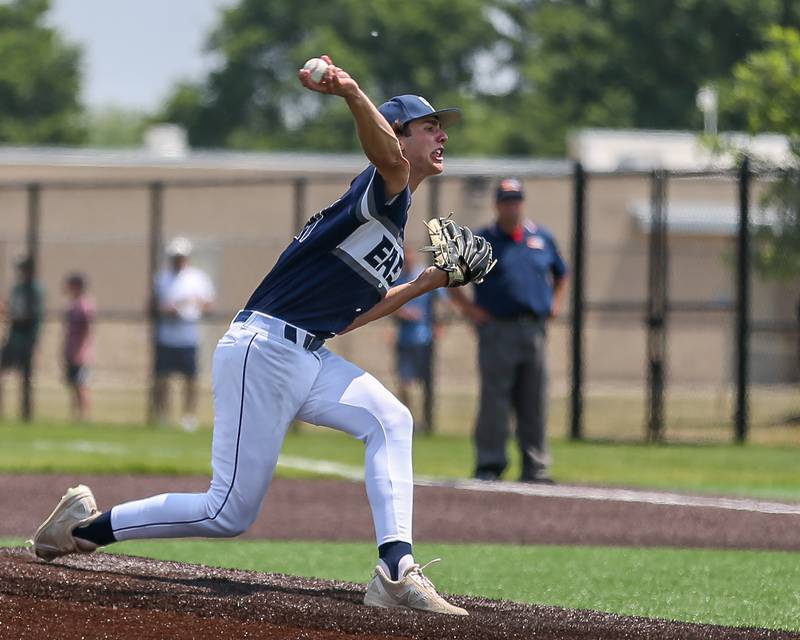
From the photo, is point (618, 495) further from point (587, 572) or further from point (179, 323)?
point (179, 323)

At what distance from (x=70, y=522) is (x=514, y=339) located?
5.72m

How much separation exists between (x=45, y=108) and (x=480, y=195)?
39.7 m

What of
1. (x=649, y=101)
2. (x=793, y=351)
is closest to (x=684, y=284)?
(x=793, y=351)

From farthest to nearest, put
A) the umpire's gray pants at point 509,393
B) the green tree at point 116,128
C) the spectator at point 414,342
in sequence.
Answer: the green tree at point 116,128, the spectator at point 414,342, the umpire's gray pants at point 509,393

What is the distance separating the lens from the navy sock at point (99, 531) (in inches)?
254

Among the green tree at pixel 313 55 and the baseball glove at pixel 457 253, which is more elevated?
the green tree at pixel 313 55

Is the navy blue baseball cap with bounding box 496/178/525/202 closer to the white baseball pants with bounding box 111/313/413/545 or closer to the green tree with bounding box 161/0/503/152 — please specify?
the white baseball pants with bounding box 111/313/413/545

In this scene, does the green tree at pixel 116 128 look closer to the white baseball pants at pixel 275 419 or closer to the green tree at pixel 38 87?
the green tree at pixel 38 87

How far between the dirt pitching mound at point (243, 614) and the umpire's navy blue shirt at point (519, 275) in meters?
5.40

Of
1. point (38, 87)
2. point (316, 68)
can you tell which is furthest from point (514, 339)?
point (38, 87)

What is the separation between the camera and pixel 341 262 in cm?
604

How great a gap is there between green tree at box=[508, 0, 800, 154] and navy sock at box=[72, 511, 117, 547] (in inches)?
2009

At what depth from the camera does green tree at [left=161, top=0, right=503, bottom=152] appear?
6562 cm

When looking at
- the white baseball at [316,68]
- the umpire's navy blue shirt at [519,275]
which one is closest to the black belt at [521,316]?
the umpire's navy blue shirt at [519,275]
